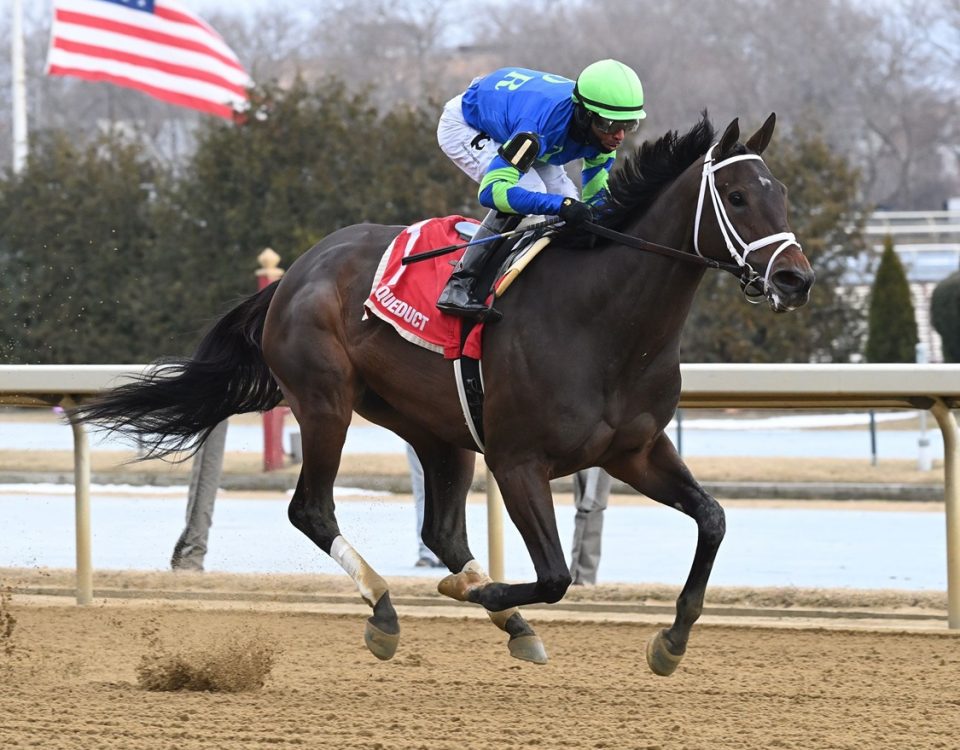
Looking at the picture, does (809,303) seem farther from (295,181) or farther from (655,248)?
(655,248)

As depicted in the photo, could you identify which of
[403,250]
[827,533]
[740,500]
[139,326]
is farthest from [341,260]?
[139,326]

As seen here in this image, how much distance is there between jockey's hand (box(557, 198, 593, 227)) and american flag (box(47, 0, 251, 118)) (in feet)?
44.6

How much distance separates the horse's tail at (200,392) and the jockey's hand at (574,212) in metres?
1.54

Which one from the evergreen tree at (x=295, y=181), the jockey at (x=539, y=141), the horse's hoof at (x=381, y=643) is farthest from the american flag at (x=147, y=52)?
the horse's hoof at (x=381, y=643)

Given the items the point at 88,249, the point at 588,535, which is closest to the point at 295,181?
the point at 88,249

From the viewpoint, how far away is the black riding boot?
505 centimetres

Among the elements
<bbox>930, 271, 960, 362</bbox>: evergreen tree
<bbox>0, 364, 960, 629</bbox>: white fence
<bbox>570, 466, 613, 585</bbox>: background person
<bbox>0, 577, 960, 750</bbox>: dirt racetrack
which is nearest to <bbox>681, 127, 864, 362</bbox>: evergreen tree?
<bbox>930, 271, 960, 362</bbox>: evergreen tree

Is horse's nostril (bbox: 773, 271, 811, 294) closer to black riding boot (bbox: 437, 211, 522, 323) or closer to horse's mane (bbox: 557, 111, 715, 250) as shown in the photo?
horse's mane (bbox: 557, 111, 715, 250)

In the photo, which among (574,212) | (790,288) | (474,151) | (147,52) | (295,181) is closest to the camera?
(790,288)

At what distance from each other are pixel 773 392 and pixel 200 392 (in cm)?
222

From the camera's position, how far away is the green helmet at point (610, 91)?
4855 millimetres

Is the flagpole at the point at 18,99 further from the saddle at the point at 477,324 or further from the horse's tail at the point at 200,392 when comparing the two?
the saddle at the point at 477,324

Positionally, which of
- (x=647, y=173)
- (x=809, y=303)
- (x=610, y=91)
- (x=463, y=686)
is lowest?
(x=809, y=303)

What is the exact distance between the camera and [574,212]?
4.92 m
